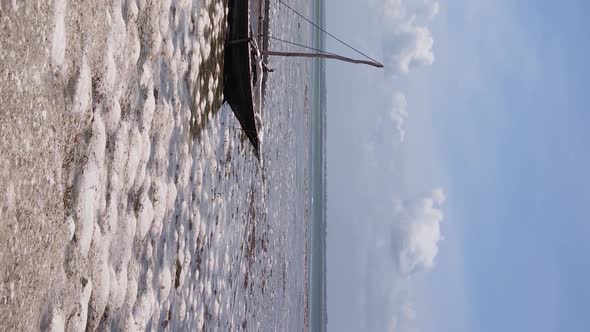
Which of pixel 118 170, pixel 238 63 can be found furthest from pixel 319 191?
pixel 118 170

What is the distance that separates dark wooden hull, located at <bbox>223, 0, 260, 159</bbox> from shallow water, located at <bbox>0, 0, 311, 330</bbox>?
0.18 meters

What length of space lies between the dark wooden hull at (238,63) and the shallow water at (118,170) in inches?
7.2

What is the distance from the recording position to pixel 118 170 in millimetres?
2719

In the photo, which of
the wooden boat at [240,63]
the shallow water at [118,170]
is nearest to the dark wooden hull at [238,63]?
the wooden boat at [240,63]

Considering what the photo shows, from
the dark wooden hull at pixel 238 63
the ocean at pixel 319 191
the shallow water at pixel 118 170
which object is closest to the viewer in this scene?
the shallow water at pixel 118 170

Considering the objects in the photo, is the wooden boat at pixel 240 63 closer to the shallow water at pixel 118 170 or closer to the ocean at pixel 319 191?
the shallow water at pixel 118 170

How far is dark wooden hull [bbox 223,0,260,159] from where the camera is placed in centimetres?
532

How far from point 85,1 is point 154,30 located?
98cm

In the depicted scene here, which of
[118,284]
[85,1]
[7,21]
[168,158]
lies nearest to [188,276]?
[168,158]

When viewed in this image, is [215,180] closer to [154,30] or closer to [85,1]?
[154,30]

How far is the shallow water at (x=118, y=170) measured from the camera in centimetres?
186

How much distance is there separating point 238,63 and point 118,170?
2.83 m

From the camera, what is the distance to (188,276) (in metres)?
4.05

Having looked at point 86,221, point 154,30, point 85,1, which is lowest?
point 86,221
